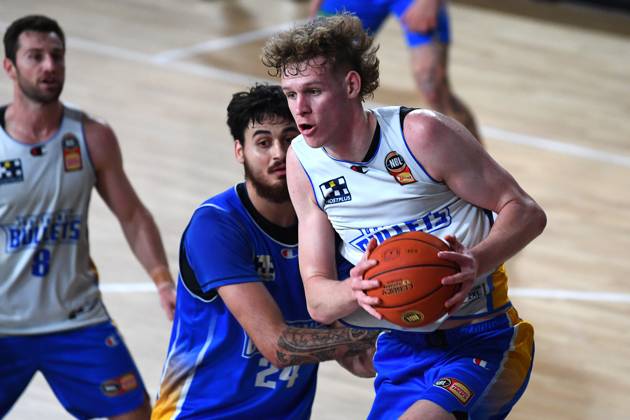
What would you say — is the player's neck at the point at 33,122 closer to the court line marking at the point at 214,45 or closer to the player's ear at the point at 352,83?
the player's ear at the point at 352,83

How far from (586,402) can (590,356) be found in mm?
562

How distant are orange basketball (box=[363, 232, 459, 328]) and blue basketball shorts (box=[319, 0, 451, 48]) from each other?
5.29 metres

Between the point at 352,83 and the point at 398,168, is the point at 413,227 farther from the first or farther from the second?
the point at 352,83

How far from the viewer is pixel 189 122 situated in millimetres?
10008

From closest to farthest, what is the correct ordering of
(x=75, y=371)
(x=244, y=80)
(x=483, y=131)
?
(x=75, y=371)
(x=483, y=131)
(x=244, y=80)

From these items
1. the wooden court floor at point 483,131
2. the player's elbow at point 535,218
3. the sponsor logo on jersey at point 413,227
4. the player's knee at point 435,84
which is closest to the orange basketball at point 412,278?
the sponsor logo on jersey at point 413,227

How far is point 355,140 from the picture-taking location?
3879 millimetres

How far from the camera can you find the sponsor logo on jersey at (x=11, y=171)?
16.8 ft

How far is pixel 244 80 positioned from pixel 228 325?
708cm

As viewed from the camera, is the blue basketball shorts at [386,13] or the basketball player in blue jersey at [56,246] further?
the blue basketball shorts at [386,13]

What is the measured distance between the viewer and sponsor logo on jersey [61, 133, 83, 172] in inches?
204

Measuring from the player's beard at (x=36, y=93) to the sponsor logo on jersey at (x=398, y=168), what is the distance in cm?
197

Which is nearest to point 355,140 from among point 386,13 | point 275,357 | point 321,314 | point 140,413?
point 321,314

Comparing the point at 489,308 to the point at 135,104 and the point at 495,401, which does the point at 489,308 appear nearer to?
the point at 495,401
